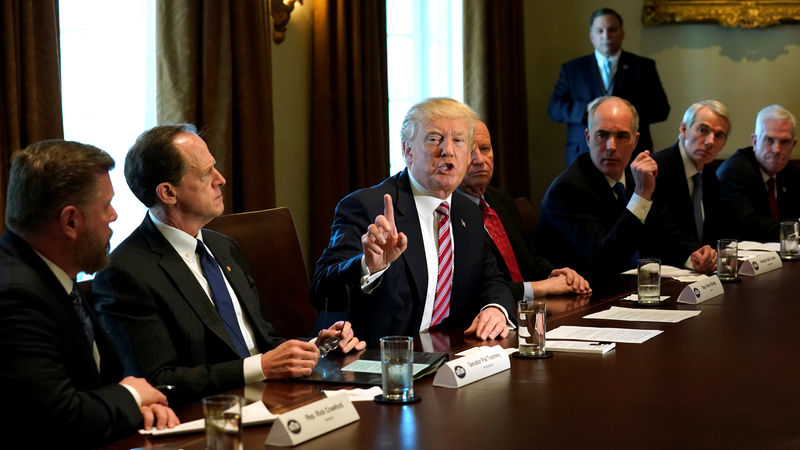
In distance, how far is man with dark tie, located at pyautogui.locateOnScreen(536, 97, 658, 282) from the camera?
13.4ft

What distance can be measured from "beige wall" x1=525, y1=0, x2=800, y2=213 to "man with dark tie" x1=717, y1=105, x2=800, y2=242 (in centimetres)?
253

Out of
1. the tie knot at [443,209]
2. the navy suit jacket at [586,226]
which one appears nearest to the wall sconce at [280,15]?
the navy suit jacket at [586,226]

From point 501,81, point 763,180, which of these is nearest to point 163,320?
point 763,180

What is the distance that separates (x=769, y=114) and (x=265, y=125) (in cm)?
292

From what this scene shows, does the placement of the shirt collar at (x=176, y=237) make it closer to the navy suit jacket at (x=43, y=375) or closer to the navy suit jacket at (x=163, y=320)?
the navy suit jacket at (x=163, y=320)

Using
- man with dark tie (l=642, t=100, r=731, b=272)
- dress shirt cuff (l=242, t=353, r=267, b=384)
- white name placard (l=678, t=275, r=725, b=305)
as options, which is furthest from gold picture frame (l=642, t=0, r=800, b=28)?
dress shirt cuff (l=242, t=353, r=267, b=384)

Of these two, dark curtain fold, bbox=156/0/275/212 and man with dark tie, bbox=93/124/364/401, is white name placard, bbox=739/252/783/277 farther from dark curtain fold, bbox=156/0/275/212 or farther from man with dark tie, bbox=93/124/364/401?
dark curtain fold, bbox=156/0/275/212

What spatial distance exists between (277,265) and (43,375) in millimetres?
1522

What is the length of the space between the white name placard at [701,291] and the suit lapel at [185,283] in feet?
4.79

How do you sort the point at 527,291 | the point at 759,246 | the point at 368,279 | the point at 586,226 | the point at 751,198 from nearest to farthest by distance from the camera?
the point at 368,279, the point at 527,291, the point at 586,226, the point at 759,246, the point at 751,198

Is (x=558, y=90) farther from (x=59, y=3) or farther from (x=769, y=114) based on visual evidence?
(x=59, y=3)

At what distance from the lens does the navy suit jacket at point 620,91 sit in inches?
303

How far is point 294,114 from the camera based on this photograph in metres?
5.86

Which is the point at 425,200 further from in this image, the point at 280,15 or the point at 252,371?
the point at 280,15
